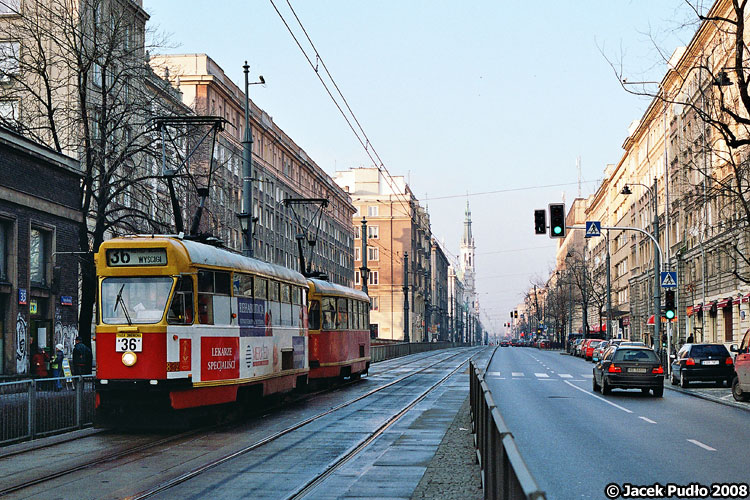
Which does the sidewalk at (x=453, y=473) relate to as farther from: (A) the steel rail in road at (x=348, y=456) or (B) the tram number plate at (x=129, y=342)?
(B) the tram number plate at (x=129, y=342)

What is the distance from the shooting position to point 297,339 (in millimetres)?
24969

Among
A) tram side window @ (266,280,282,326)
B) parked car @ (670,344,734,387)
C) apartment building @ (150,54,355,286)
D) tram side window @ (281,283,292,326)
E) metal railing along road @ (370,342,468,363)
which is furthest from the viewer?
apartment building @ (150,54,355,286)

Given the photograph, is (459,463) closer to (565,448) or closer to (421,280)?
(565,448)

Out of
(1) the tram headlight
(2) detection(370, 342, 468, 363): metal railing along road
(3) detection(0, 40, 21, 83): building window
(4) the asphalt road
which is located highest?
(3) detection(0, 40, 21, 83): building window

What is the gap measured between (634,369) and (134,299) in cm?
1558

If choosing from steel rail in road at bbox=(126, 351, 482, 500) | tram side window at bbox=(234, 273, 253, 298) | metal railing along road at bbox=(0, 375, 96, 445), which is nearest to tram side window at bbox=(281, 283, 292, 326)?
steel rail in road at bbox=(126, 351, 482, 500)

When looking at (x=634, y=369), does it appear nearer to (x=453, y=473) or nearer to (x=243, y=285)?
(x=243, y=285)

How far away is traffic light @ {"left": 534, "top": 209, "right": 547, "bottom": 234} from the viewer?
3073 centimetres

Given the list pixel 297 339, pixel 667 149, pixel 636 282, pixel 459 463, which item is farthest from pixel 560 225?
pixel 636 282

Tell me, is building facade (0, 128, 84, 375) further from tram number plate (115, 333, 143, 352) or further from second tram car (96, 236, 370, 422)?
tram number plate (115, 333, 143, 352)

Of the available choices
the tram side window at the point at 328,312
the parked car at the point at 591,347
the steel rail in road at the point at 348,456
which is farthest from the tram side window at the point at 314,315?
the parked car at the point at 591,347

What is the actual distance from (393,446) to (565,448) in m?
2.61

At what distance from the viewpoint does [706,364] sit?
102ft

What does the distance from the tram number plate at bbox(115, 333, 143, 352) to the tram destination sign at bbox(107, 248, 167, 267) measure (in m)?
1.28
